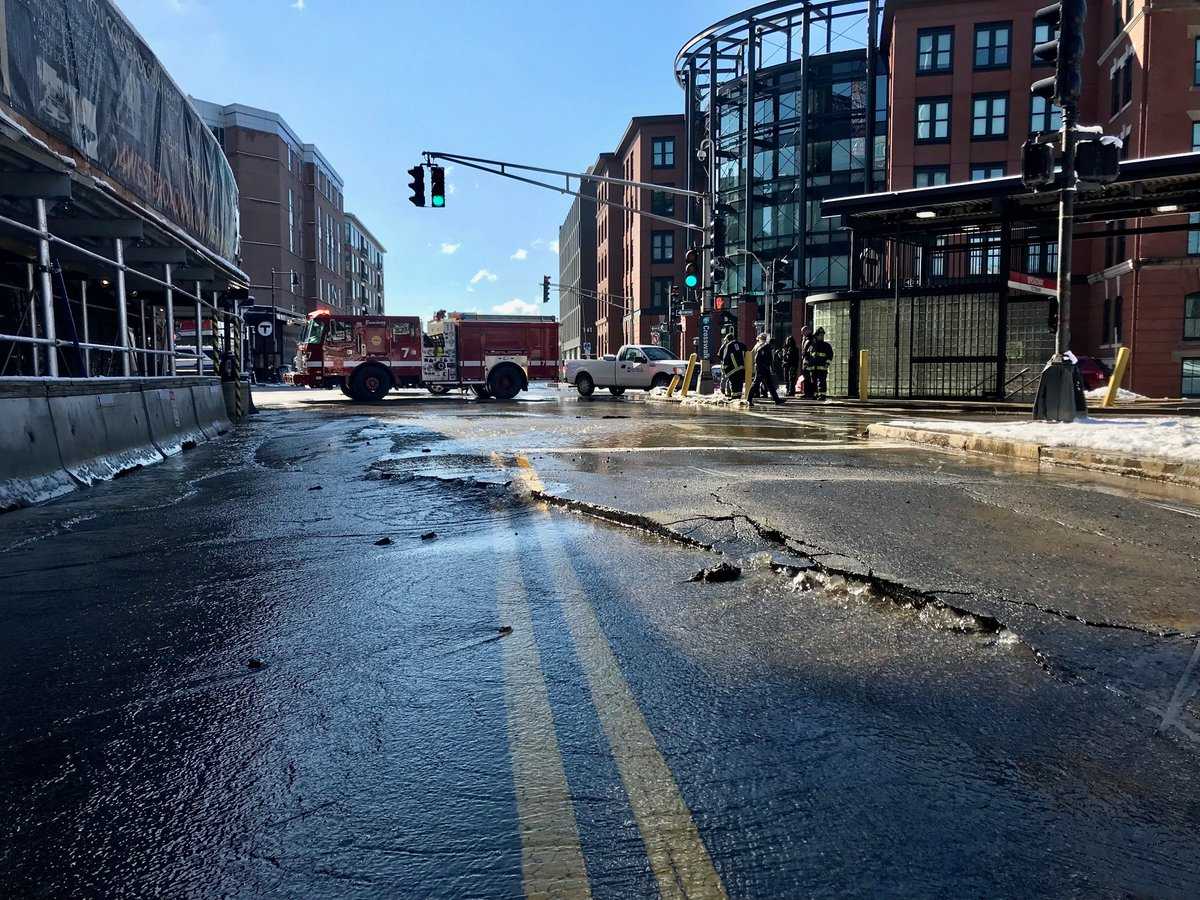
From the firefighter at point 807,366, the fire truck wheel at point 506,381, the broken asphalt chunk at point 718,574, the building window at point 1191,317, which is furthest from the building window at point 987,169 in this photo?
the broken asphalt chunk at point 718,574

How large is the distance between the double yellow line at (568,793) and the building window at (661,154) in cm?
6613

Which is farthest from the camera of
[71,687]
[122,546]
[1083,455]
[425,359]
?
[425,359]

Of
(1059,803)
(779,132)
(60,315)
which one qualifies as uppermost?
(779,132)

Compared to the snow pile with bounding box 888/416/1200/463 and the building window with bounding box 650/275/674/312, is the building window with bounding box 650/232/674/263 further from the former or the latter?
the snow pile with bounding box 888/416/1200/463

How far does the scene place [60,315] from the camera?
15.9 metres

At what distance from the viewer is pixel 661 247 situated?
66.8 meters

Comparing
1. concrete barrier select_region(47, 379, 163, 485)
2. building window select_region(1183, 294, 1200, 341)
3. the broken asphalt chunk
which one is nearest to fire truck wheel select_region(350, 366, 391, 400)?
concrete barrier select_region(47, 379, 163, 485)

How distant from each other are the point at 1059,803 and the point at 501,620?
2.27 metres

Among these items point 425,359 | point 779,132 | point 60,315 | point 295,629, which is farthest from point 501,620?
point 779,132

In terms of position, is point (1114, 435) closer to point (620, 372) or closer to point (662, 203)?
point (620, 372)

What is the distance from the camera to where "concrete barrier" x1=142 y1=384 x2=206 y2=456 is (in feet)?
36.7

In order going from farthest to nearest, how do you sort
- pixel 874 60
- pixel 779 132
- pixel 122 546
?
pixel 779 132 < pixel 874 60 < pixel 122 546

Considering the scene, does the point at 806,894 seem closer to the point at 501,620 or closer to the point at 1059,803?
the point at 1059,803

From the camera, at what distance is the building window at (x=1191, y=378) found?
106 ft
